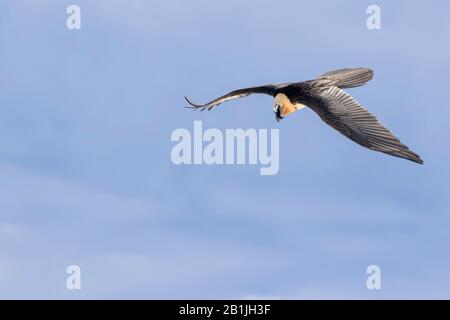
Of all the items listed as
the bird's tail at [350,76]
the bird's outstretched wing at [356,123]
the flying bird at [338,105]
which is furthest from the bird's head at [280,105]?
the bird's tail at [350,76]

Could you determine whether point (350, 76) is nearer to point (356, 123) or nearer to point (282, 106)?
point (282, 106)

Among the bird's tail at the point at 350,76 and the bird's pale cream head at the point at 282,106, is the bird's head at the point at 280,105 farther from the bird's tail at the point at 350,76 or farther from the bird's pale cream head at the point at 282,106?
the bird's tail at the point at 350,76

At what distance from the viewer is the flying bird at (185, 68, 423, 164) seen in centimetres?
1384

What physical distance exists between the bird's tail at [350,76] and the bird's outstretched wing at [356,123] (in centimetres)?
73

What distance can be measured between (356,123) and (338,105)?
0.98m

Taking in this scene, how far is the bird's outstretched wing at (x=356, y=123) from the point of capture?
1348 centimetres

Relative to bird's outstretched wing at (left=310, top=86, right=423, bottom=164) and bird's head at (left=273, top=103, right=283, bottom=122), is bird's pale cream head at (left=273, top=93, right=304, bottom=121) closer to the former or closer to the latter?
bird's head at (left=273, top=103, right=283, bottom=122)

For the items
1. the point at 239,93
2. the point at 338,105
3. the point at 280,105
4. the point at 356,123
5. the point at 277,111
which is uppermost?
the point at 239,93

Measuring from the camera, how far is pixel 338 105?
15.7 m

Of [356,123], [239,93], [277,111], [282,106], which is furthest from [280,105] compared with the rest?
[356,123]

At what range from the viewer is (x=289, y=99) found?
675 inches
